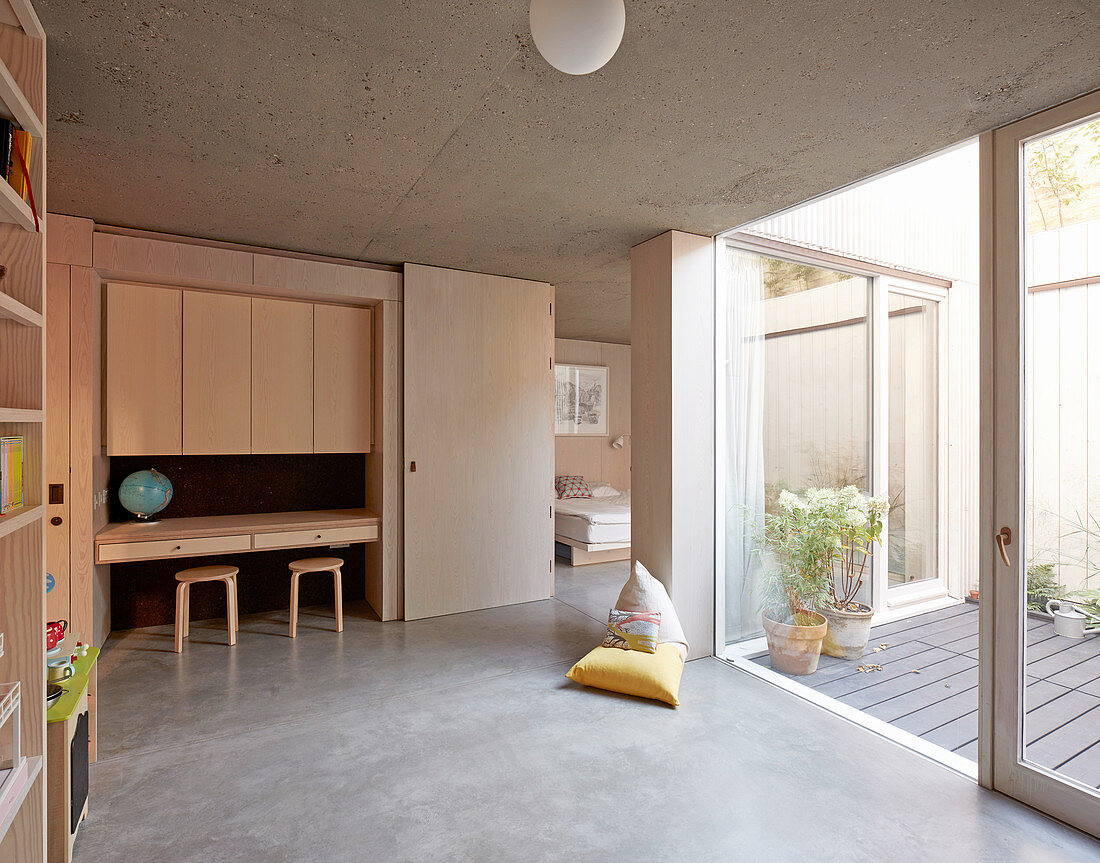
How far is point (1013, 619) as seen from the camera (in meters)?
2.20

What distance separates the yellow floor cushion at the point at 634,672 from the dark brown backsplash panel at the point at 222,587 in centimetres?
235

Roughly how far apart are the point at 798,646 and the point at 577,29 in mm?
3119

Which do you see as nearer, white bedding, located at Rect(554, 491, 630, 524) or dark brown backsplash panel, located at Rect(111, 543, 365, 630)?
dark brown backsplash panel, located at Rect(111, 543, 365, 630)

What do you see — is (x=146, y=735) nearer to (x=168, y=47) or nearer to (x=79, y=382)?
(x=79, y=382)

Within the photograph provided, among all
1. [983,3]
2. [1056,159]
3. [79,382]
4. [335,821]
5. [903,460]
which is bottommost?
[335,821]

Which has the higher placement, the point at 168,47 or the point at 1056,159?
the point at 168,47

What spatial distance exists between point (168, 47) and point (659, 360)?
2.60m

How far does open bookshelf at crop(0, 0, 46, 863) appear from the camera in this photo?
1.52 meters

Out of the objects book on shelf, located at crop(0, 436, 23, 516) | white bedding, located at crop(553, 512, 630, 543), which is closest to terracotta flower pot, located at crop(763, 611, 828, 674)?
white bedding, located at crop(553, 512, 630, 543)

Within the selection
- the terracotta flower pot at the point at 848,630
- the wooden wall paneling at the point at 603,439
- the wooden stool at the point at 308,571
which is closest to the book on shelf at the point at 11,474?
the wooden stool at the point at 308,571

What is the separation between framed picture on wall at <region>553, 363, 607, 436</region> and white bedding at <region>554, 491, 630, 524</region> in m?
0.85

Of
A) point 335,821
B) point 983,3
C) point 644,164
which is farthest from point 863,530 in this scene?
point 335,821

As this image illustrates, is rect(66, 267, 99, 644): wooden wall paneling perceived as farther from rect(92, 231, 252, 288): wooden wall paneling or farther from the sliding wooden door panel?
the sliding wooden door panel

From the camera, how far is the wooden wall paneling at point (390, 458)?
165 inches
